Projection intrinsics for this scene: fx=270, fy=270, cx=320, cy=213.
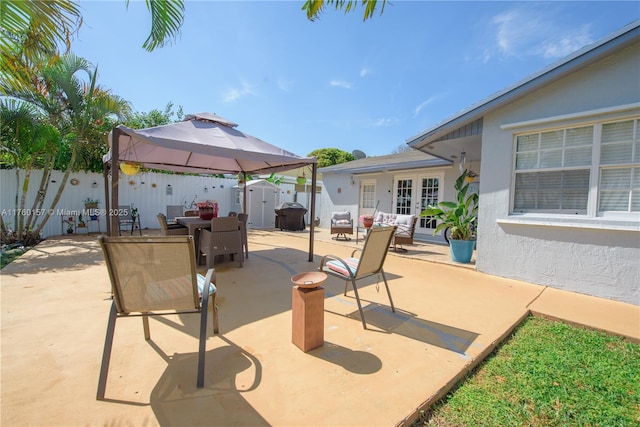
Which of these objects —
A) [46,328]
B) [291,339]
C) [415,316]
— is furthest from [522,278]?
[46,328]

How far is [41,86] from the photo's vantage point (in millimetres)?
7570

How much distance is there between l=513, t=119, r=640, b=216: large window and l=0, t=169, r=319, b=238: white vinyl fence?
39.1 ft

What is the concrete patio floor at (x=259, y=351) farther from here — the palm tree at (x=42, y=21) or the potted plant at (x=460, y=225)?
the palm tree at (x=42, y=21)

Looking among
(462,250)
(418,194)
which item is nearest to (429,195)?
(418,194)

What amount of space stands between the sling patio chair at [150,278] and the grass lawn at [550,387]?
6.35 feet

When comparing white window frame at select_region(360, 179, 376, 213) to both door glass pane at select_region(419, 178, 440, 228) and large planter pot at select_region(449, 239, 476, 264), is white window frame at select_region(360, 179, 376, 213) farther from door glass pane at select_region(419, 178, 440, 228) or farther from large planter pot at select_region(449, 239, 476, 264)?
large planter pot at select_region(449, 239, 476, 264)

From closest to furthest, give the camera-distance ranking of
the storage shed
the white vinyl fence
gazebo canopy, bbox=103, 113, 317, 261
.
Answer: gazebo canopy, bbox=103, 113, 317, 261 → the white vinyl fence → the storage shed

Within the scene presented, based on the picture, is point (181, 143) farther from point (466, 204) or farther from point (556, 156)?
point (556, 156)

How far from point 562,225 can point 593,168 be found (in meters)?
0.99

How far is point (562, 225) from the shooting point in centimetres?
450

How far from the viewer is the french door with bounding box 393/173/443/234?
1002 centimetres

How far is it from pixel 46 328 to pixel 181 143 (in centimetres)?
277

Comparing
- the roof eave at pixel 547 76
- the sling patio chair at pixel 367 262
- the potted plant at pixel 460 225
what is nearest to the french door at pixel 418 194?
the potted plant at pixel 460 225

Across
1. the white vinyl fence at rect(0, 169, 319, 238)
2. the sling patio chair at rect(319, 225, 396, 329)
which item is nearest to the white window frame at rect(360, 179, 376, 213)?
the white vinyl fence at rect(0, 169, 319, 238)
